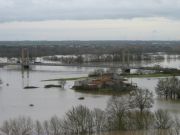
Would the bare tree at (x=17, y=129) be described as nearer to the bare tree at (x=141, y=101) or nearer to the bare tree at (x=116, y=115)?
the bare tree at (x=116, y=115)

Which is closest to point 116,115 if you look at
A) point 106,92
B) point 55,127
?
point 55,127

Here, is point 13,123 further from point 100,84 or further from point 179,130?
point 100,84

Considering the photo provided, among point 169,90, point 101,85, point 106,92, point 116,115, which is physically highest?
point 116,115

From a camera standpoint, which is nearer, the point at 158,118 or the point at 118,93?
the point at 158,118

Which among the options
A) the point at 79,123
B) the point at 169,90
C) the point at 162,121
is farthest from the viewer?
the point at 169,90

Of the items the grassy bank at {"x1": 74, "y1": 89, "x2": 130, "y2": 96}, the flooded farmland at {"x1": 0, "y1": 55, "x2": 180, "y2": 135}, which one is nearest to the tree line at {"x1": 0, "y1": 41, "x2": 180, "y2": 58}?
the flooded farmland at {"x1": 0, "y1": 55, "x2": 180, "y2": 135}

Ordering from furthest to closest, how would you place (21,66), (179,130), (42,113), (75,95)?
(21,66) → (75,95) → (42,113) → (179,130)

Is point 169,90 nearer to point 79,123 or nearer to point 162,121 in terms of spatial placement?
point 162,121

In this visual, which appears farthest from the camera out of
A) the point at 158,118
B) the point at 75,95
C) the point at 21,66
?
the point at 21,66

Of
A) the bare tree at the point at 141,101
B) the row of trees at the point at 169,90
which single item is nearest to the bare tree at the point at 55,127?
the bare tree at the point at 141,101

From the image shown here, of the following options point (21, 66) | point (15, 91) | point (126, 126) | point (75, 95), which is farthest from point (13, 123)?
point (21, 66)

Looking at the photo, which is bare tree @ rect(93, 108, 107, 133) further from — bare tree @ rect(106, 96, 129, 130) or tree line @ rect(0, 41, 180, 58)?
tree line @ rect(0, 41, 180, 58)
